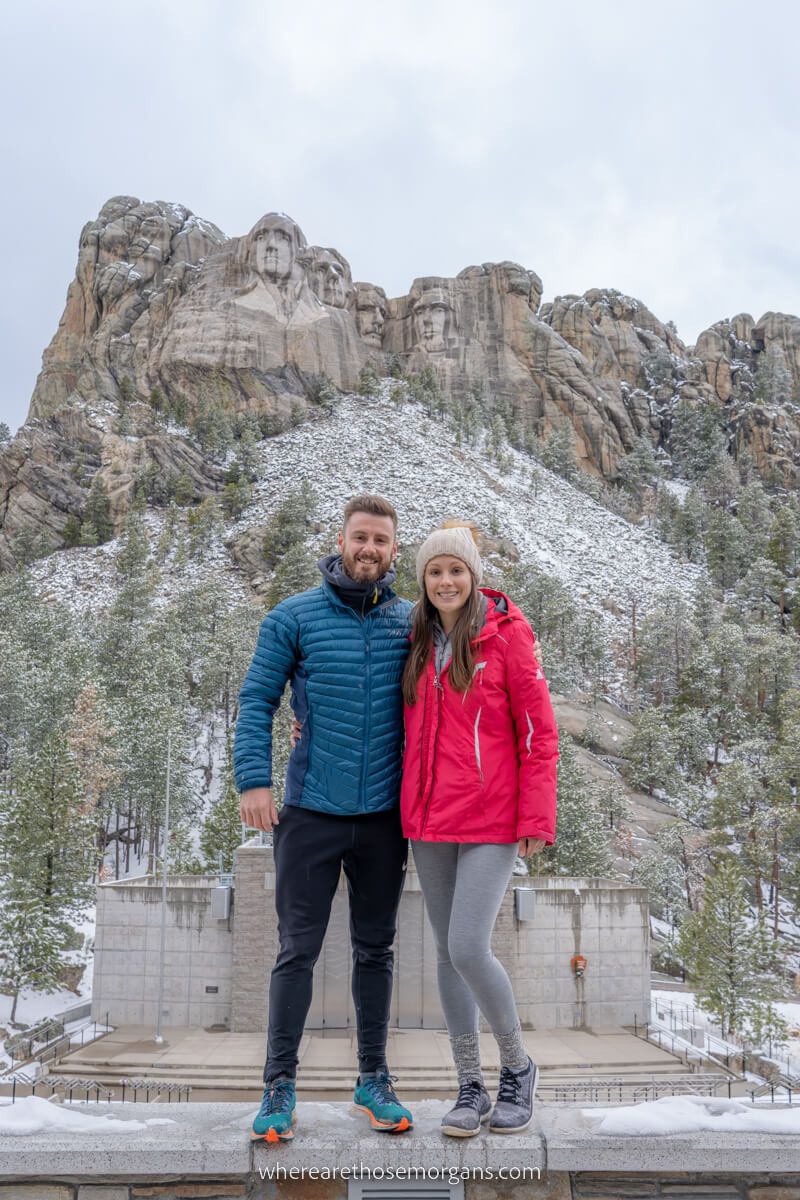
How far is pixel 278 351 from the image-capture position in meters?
85.2

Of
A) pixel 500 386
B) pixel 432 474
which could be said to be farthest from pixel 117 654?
pixel 500 386

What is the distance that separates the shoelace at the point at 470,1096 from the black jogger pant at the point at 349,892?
36cm

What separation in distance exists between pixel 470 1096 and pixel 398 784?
123cm

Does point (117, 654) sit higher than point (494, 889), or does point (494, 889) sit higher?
point (117, 654)

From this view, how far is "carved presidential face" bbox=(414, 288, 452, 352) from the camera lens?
3691 inches

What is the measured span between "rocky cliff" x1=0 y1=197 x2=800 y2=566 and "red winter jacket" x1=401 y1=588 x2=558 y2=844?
73.3 m

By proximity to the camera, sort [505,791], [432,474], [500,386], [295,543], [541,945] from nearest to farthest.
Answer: [505,791] < [541,945] < [295,543] < [432,474] < [500,386]

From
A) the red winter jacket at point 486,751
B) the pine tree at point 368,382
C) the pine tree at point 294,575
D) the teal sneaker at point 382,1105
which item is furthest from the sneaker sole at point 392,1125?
the pine tree at point 368,382

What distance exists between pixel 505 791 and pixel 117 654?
44.2 meters

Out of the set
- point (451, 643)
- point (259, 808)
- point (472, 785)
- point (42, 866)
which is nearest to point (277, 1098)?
point (259, 808)

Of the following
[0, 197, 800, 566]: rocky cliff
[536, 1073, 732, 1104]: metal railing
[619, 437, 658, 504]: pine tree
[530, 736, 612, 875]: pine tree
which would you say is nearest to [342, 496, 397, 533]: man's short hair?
[536, 1073, 732, 1104]: metal railing

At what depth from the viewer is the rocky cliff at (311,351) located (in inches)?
3182

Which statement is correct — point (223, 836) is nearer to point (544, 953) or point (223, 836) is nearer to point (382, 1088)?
point (544, 953)

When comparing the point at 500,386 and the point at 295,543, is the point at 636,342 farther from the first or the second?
the point at 295,543
